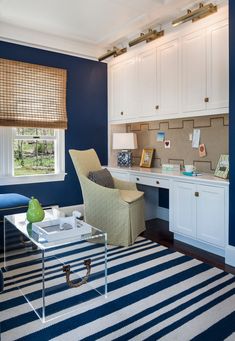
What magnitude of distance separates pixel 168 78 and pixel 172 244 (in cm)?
202

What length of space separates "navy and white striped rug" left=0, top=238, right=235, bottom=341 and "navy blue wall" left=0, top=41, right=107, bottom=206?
5.39 feet

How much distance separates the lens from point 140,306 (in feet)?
6.27

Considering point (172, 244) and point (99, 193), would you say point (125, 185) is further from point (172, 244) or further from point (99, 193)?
point (172, 244)

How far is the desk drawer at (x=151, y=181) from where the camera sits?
10.8 ft

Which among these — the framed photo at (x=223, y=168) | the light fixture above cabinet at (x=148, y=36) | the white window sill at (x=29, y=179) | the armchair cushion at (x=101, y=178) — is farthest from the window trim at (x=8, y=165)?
the framed photo at (x=223, y=168)

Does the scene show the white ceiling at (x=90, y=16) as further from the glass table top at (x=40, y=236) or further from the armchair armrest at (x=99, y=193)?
the glass table top at (x=40, y=236)

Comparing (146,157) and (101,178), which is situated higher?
(146,157)

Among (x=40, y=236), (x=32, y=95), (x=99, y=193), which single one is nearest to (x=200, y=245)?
(x=99, y=193)

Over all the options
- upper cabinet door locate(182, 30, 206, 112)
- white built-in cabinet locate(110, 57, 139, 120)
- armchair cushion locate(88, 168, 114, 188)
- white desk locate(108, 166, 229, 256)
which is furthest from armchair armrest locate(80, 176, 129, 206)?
white built-in cabinet locate(110, 57, 139, 120)

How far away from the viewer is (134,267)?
99.0 inches

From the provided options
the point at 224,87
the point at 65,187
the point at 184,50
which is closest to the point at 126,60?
the point at 184,50

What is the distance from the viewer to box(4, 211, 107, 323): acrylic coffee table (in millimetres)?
1938

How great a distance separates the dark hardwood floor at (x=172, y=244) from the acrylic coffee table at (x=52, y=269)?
79cm

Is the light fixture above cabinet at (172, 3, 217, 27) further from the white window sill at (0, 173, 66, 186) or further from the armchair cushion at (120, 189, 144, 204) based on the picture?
the white window sill at (0, 173, 66, 186)
